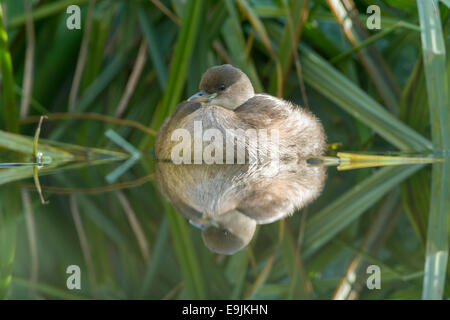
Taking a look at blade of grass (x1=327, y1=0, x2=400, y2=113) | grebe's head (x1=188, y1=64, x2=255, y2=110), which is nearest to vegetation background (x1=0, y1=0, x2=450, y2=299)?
blade of grass (x1=327, y1=0, x2=400, y2=113)

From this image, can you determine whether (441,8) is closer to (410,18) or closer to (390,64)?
(410,18)

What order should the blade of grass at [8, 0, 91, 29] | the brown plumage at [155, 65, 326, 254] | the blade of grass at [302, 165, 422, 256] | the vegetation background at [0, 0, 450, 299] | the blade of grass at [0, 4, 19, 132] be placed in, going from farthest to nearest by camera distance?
the blade of grass at [8, 0, 91, 29] < the blade of grass at [0, 4, 19, 132] < the brown plumage at [155, 65, 326, 254] < the blade of grass at [302, 165, 422, 256] < the vegetation background at [0, 0, 450, 299]

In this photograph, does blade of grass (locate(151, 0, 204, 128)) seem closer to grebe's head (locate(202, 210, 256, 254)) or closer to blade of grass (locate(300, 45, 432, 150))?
blade of grass (locate(300, 45, 432, 150))

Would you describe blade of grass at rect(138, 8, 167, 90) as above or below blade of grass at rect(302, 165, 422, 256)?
above

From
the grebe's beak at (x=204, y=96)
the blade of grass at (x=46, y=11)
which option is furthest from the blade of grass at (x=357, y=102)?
the blade of grass at (x=46, y=11)

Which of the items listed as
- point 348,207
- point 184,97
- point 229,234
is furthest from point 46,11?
point 229,234

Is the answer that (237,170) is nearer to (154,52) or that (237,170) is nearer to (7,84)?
(7,84)

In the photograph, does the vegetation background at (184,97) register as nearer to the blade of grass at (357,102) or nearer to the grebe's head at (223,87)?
the blade of grass at (357,102)
